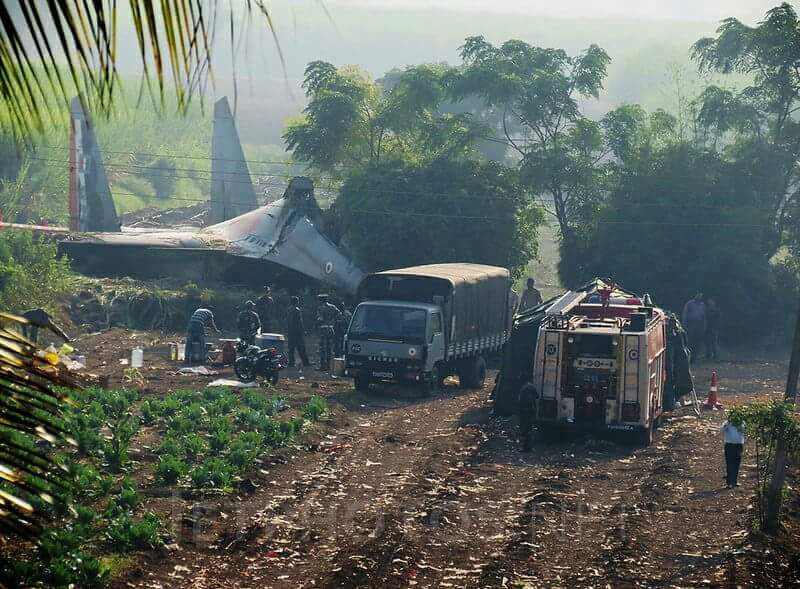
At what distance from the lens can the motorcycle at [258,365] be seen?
25.0 meters

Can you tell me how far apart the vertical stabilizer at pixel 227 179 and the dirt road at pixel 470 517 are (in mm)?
32101

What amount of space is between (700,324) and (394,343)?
12.6 meters

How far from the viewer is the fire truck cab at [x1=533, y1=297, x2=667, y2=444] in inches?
747

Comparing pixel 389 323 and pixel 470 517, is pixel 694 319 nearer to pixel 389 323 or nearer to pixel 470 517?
pixel 389 323

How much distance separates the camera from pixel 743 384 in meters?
29.9

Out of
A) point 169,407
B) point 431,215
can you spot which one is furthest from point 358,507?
point 431,215

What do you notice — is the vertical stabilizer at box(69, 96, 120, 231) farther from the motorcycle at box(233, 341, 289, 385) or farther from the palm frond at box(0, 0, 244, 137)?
the palm frond at box(0, 0, 244, 137)

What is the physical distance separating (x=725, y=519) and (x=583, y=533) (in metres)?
2.46

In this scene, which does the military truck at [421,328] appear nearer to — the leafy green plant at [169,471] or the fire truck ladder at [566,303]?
the fire truck ladder at [566,303]

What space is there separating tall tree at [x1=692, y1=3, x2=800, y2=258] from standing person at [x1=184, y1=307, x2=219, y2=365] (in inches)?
941

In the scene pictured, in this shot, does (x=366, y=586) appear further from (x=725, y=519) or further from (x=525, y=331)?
(x=525, y=331)

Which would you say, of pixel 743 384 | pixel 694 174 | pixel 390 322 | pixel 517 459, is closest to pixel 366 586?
pixel 517 459

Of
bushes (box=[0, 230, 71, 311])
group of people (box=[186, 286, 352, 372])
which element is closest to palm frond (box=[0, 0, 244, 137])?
group of people (box=[186, 286, 352, 372])

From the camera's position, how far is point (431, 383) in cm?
2520
